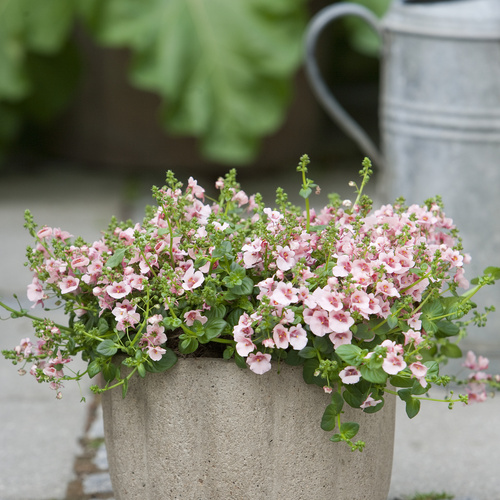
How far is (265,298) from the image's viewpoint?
3.78ft

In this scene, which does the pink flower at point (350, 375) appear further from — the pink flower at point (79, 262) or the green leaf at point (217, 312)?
Answer: the pink flower at point (79, 262)

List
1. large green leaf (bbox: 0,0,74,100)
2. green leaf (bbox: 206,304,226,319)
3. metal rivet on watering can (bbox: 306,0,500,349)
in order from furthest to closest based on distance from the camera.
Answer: large green leaf (bbox: 0,0,74,100), metal rivet on watering can (bbox: 306,0,500,349), green leaf (bbox: 206,304,226,319)

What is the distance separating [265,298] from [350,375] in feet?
0.51

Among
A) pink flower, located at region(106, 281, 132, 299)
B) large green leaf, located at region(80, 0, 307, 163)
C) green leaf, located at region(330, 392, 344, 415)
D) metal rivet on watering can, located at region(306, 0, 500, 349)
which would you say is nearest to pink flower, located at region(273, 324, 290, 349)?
green leaf, located at region(330, 392, 344, 415)

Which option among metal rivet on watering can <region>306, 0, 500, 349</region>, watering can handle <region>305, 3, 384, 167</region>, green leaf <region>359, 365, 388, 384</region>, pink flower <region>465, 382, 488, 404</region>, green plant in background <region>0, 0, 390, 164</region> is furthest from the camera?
green plant in background <region>0, 0, 390, 164</region>

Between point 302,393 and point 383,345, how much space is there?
6.0 inches

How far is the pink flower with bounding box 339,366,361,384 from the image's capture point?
3.81 ft

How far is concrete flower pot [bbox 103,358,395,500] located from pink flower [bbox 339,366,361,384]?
0.08 metres

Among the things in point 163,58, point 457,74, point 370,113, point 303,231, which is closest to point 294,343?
point 303,231

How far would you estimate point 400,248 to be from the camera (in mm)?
1240

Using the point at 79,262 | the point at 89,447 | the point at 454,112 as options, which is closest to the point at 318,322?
the point at 79,262

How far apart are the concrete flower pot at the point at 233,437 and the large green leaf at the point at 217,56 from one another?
2.22 metres

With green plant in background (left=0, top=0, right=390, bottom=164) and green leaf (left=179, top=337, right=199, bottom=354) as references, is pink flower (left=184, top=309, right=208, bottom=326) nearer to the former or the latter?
green leaf (left=179, top=337, right=199, bottom=354)

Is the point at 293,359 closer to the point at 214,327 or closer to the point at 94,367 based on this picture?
the point at 214,327
